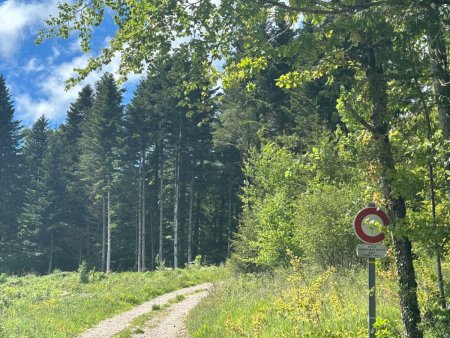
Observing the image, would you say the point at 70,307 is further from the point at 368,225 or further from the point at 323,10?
the point at 323,10

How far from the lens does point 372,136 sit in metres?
6.31

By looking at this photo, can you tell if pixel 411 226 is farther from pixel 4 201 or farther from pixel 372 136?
pixel 4 201

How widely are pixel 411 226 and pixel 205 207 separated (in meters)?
45.3

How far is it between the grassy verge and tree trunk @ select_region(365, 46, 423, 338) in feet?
1.14

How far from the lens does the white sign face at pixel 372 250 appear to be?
6.41m

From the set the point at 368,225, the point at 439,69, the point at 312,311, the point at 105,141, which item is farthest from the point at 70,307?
the point at 105,141

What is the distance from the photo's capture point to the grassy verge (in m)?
7.48

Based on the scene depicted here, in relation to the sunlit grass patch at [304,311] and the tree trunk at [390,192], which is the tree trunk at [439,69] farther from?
the sunlit grass patch at [304,311]

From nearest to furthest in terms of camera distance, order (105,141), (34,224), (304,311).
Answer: (304,311)
(105,141)
(34,224)

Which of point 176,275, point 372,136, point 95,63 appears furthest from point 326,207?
point 176,275

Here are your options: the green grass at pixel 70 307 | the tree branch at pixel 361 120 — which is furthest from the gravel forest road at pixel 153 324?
the tree branch at pixel 361 120

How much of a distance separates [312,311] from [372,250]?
2.13 m

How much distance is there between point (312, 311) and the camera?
7953mm

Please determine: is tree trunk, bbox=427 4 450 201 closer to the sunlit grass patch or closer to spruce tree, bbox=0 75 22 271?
the sunlit grass patch
